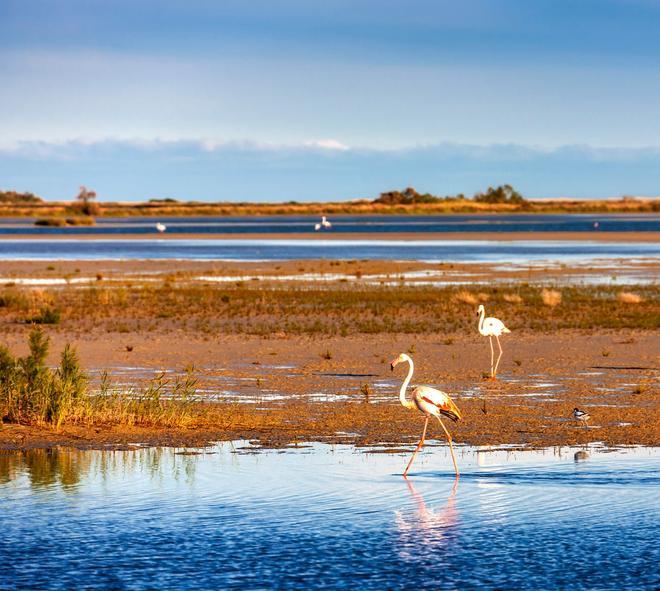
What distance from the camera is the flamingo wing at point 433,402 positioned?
13852mm

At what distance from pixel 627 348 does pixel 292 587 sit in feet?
53.9

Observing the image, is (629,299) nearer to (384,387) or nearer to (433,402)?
(384,387)

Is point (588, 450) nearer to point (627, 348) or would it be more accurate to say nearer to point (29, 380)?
point (29, 380)

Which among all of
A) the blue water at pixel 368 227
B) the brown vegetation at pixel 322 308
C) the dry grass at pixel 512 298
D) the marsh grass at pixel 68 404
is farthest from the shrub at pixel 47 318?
the blue water at pixel 368 227

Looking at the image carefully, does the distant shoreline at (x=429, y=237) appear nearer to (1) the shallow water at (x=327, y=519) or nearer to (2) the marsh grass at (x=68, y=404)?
(2) the marsh grass at (x=68, y=404)

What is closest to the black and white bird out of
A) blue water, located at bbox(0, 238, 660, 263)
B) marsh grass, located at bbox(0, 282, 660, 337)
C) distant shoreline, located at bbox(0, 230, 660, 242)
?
marsh grass, located at bbox(0, 282, 660, 337)

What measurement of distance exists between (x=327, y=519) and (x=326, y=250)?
58677 mm

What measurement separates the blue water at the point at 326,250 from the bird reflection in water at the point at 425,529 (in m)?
45.7

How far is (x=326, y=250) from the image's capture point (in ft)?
230

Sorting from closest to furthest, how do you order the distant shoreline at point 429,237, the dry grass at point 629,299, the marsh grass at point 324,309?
the marsh grass at point 324,309 → the dry grass at point 629,299 → the distant shoreline at point 429,237

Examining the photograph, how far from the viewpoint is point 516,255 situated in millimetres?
63312

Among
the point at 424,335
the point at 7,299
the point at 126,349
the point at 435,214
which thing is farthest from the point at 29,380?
the point at 435,214

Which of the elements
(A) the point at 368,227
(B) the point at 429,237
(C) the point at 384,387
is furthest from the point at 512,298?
(A) the point at 368,227

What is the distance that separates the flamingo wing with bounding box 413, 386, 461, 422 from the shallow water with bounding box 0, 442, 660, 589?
2.02 feet
